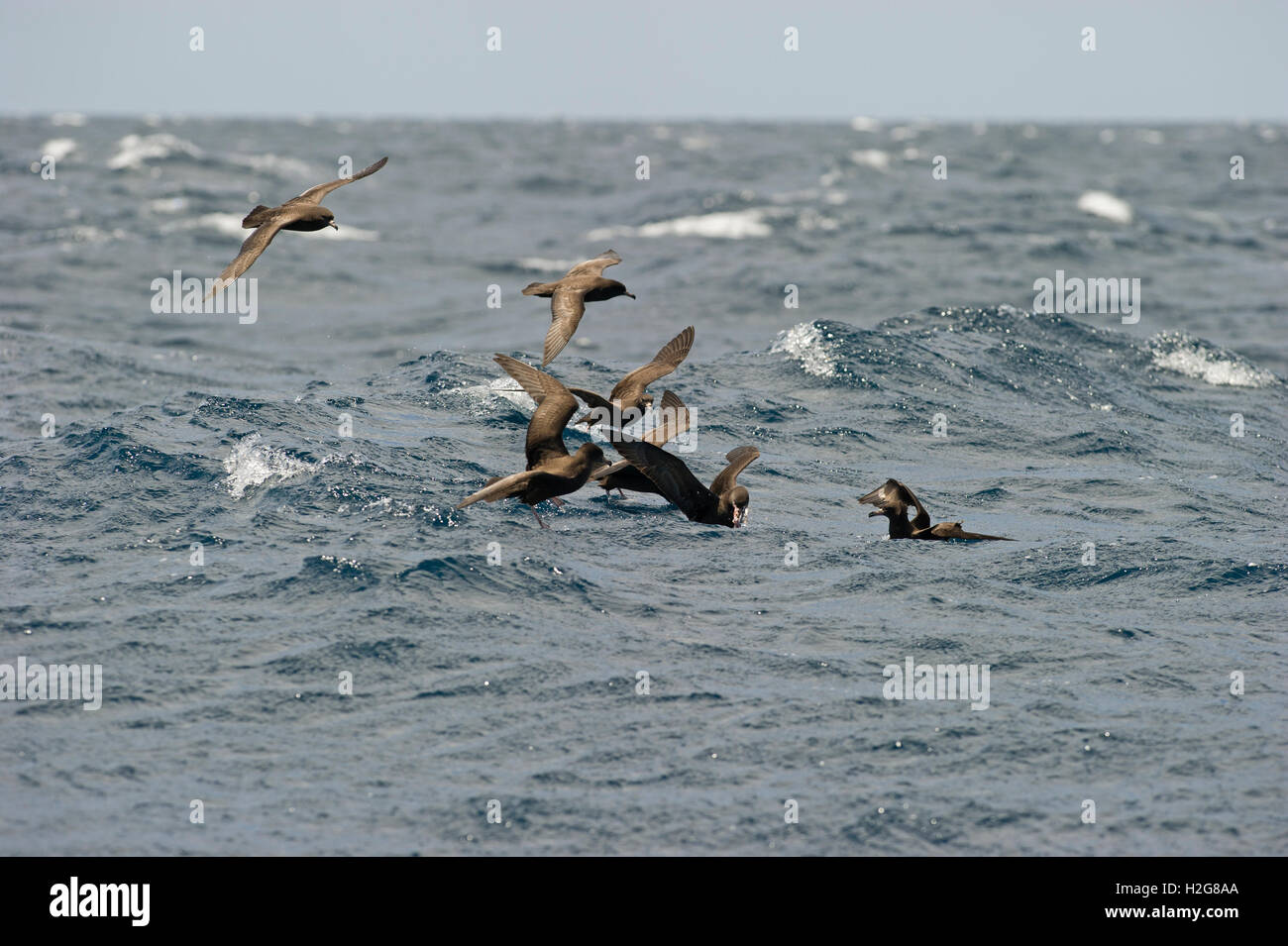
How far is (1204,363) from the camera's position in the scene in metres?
24.8

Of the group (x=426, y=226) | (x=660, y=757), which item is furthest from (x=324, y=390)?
(x=426, y=226)

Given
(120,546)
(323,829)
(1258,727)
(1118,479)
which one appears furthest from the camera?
(1118,479)

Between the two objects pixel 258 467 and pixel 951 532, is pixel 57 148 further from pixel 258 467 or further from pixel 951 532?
pixel 951 532

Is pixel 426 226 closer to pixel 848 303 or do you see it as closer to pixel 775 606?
pixel 848 303

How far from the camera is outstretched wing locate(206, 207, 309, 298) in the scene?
1227cm

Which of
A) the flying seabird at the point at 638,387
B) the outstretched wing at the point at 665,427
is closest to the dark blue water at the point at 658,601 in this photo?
the outstretched wing at the point at 665,427

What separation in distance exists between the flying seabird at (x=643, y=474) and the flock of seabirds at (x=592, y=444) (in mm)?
11

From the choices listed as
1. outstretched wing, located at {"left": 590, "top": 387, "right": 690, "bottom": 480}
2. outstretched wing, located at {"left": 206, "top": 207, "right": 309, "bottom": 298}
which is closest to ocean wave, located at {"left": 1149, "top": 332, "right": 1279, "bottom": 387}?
outstretched wing, located at {"left": 590, "top": 387, "right": 690, "bottom": 480}

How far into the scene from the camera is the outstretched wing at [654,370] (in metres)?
13.8

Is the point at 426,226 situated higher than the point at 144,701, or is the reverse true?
the point at 426,226

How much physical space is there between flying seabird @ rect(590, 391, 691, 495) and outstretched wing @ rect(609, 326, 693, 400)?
13.7 inches

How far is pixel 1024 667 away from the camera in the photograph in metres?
11.2

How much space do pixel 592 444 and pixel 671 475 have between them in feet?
3.39
